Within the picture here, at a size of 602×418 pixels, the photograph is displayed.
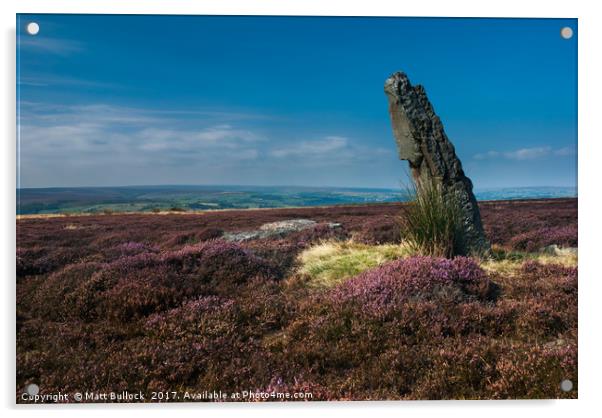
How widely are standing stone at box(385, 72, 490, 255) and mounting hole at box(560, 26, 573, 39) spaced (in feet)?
7.07

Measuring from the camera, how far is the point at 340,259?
7938mm

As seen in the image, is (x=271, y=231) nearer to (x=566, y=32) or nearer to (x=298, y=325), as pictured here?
(x=298, y=325)

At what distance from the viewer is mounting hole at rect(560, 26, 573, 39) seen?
18.5ft

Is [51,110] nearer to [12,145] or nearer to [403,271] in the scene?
[12,145]

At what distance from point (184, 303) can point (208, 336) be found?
3.04ft

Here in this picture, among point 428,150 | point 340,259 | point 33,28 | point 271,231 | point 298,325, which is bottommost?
point 298,325

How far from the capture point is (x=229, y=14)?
5.51 meters

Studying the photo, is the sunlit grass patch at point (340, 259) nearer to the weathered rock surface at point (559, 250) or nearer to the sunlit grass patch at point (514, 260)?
the sunlit grass patch at point (514, 260)

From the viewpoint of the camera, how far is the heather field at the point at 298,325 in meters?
4.37

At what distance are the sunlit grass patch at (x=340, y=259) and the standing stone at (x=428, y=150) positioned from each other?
127 cm

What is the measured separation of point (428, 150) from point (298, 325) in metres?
4.01

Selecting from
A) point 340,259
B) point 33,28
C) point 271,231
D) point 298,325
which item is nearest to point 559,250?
point 340,259

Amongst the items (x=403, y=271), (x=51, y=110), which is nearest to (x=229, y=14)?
(x=51, y=110)

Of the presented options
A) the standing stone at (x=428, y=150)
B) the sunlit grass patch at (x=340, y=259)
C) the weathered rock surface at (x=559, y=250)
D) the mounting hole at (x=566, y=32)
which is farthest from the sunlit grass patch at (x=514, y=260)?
the mounting hole at (x=566, y=32)
